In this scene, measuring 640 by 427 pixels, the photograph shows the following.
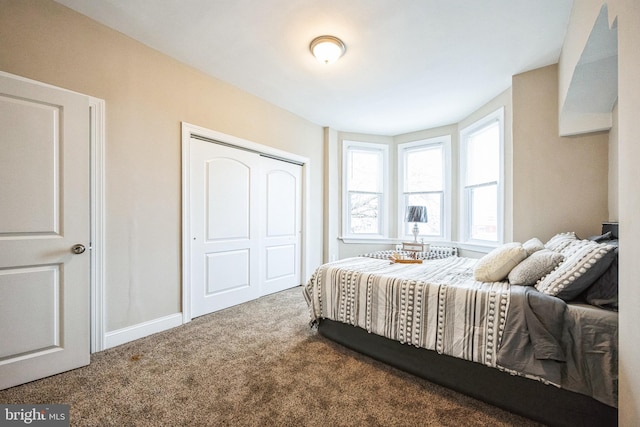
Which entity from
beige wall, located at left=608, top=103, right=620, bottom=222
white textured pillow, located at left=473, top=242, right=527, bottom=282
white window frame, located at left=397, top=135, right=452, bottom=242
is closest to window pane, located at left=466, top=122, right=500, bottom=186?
white window frame, located at left=397, top=135, right=452, bottom=242

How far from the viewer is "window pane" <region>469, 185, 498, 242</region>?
353cm

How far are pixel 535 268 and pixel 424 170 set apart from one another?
324cm

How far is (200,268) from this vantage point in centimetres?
299

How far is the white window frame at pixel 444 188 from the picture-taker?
4.37 m

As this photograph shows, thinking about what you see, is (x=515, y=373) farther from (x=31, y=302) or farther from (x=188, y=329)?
(x=31, y=302)

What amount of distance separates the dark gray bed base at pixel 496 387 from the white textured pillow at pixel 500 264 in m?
0.60

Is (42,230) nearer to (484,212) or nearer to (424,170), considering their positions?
(484,212)

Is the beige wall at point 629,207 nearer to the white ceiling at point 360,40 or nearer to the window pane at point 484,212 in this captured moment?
the white ceiling at point 360,40

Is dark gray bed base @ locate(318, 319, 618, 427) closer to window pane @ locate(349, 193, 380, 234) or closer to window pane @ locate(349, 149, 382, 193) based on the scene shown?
window pane @ locate(349, 193, 380, 234)

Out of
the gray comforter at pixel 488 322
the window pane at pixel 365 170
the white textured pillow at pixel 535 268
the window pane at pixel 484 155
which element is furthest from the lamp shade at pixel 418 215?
the white textured pillow at pixel 535 268

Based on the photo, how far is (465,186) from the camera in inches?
159

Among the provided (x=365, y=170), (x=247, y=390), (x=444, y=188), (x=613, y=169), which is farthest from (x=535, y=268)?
(x=365, y=170)

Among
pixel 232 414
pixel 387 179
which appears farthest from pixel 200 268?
pixel 387 179

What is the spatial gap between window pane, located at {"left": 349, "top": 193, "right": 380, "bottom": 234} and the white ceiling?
1905mm
